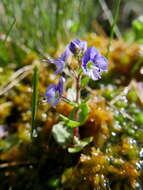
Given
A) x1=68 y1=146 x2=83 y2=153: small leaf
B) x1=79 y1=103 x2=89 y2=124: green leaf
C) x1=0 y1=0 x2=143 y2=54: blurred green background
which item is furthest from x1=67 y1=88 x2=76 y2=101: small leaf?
x1=0 y1=0 x2=143 y2=54: blurred green background

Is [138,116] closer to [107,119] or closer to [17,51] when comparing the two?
[107,119]

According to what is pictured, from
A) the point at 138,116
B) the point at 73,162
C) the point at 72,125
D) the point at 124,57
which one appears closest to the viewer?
the point at 72,125

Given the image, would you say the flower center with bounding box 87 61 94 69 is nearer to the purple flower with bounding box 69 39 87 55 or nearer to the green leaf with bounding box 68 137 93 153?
the purple flower with bounding box 69 39 87 55

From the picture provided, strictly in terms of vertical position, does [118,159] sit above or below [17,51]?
below

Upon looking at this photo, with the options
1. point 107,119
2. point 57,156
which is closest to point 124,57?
point 107,119

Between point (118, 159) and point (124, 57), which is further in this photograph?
point (124, 57)

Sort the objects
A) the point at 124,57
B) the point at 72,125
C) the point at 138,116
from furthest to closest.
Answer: the point at 124,57, the point at 138,116, the point at 72,125

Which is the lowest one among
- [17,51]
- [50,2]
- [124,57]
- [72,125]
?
[72,125]
